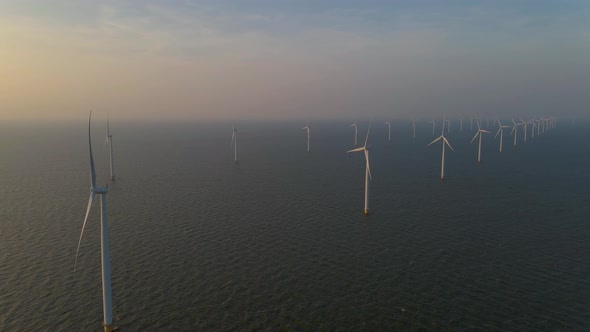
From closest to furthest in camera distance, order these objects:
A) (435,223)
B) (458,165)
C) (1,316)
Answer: (1,316)
(435,223)
(458,165)

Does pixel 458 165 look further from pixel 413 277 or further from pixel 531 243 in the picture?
pixel 413 277

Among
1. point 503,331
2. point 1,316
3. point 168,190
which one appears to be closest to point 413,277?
point 503,331

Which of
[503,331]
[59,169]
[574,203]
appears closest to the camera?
[503,331]

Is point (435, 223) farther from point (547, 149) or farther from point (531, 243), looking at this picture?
point (547, 149)

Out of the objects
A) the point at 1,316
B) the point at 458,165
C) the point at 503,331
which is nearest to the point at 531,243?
the point at 503,331

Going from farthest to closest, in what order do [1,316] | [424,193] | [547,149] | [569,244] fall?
[547,149] → [424,193] → [569,244] → [1,316]

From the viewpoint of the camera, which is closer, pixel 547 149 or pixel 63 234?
pixel 63 234
